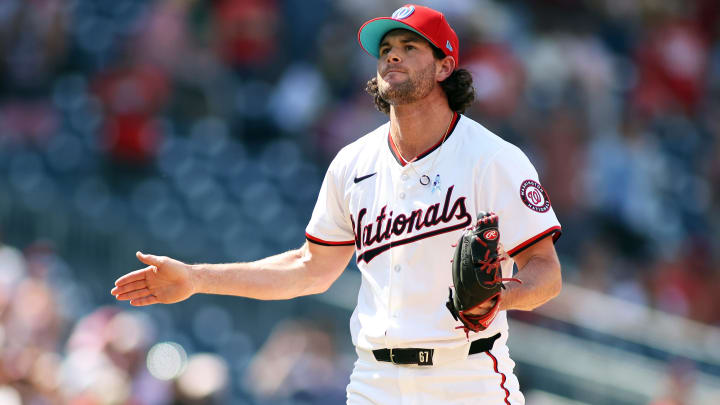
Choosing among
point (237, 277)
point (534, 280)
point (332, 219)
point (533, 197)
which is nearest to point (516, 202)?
point (533, 197)

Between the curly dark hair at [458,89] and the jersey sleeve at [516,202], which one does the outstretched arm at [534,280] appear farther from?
the curly dark hair at [458,89]

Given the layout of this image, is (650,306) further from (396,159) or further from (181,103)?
(396,159)

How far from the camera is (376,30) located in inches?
160

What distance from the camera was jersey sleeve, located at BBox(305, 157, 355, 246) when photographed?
14.0 ft

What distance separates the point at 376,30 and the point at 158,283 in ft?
3.88

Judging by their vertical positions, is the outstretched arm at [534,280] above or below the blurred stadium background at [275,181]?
below

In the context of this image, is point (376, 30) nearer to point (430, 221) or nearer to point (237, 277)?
point (430, 221)

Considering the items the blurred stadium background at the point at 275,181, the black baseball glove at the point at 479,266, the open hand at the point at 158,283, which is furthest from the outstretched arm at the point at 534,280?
the blurred stadium background at the point at 275,181

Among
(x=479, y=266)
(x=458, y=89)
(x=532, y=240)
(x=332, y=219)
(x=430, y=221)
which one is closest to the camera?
(x=479, y=266)

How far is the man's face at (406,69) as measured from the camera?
3.95m

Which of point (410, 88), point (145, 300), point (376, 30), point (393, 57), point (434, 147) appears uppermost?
point (376, 30)

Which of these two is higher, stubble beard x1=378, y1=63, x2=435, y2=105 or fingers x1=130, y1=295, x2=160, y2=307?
stubble beard x1=378, y1=63, x2=435, y2=105

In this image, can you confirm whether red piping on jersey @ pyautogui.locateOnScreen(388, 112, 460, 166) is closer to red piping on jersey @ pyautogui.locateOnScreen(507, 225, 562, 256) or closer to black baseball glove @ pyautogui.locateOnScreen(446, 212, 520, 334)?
red piping on jersey @ pyautogui.locateOnScreen(507, 225, 562, 256)

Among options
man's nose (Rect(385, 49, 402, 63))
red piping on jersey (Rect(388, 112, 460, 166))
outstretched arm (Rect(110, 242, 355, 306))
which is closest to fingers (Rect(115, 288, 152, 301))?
outstretched arm (Rect(110, 242, 355, 306))
